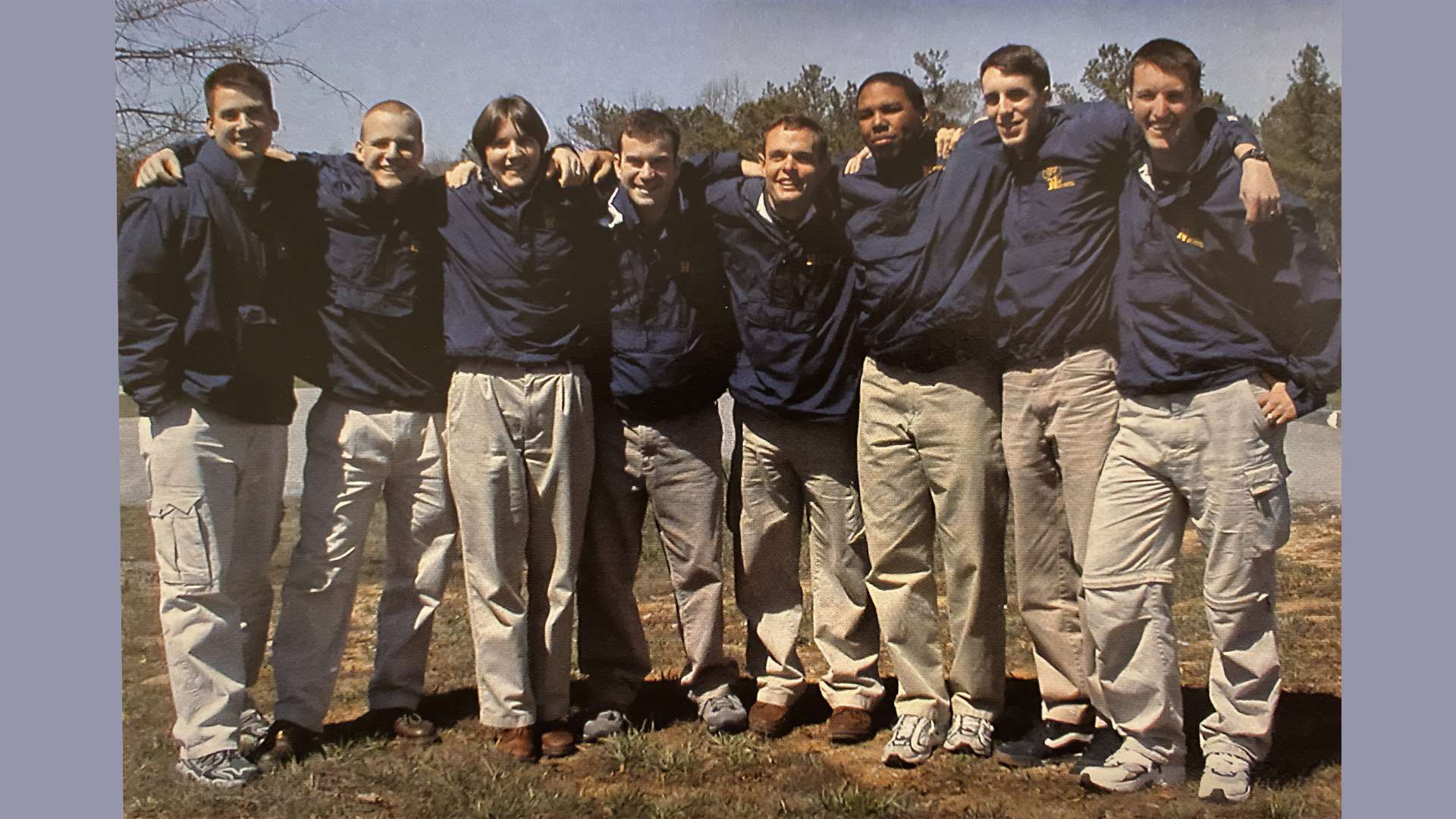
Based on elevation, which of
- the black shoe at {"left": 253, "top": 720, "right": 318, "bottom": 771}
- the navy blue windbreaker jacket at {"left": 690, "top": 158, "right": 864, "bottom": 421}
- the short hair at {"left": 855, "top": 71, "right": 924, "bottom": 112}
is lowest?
the black shoe at {"left": 253, "top": 720, "right": 318, "bottom": 771}

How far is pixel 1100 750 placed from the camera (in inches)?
216

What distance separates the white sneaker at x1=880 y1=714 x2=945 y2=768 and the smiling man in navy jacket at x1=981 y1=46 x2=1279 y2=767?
55 centimetres

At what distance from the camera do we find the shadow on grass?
5.53 metres

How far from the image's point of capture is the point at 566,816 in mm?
5441

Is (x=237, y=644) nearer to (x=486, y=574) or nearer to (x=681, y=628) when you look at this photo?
(x=486, y=574)

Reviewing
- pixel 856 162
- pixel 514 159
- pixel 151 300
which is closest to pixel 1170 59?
pixel 856 162

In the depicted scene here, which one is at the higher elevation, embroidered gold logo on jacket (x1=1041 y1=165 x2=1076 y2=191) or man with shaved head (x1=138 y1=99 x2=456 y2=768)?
embroidered gold logo on jacket (x1=1041 y1=165 x2=1076 y2=191)

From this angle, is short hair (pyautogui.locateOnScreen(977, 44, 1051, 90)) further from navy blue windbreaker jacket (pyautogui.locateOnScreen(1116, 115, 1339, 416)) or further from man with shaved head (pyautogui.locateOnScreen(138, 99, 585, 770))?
man with shaved head (pyautogui.locateOnScreen(138, 99, 585, 770))

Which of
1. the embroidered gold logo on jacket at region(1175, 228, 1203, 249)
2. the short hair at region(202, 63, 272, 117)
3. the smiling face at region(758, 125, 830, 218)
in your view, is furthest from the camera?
the short hair at region(202, 63, 272, 117)

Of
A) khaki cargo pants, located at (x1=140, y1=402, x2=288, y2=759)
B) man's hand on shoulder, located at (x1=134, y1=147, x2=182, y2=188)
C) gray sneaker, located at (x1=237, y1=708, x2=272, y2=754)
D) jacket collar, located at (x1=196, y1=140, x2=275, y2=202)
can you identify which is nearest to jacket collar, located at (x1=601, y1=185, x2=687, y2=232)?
jacket collar, located at (x1=196, y1=140, x2=275, y2=202)

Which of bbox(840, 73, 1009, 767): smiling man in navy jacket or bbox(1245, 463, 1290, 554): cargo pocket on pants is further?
bbox(840, 73, 1009, 767): smiling man in navy jacket

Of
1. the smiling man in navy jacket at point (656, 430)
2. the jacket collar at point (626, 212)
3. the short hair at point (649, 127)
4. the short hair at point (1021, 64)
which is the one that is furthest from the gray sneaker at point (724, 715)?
the short hair at point (1021, 64)

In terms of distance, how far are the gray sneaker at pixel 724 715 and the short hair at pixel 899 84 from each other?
2.31m

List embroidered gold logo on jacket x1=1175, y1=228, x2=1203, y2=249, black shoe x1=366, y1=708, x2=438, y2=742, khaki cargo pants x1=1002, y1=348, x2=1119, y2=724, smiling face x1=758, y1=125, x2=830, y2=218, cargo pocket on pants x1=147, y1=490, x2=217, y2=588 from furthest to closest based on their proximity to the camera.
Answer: black shoe x1=366, y1=708, x2=438, y2=742
cargo pocket on pants x1=147, y1=490, x2=217, y2=588
smiling face x1=758, y1=125, x2=830, y2=218
khaki cargo pants x1=1002, y1=348, x2=1119, y2=724
embroidered gold logo on jacket x1=1175, y1=228, x2=1203, y2=249
